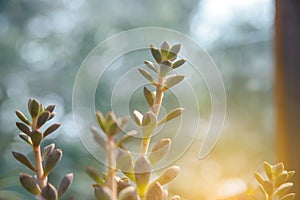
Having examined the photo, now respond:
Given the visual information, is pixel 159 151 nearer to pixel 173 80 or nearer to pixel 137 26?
pixel 173 80

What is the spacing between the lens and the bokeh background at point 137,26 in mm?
1561

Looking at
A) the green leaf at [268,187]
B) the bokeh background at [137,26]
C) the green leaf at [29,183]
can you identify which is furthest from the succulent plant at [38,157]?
the bokeh background at [137,26]

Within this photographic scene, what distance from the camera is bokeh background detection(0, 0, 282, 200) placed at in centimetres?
156

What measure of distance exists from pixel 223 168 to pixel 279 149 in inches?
25.3

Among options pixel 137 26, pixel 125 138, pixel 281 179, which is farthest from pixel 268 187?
pixel 137 26

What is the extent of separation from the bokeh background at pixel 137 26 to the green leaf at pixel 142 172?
4.30 ft

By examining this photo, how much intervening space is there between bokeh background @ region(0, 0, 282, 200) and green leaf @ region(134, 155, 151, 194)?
4.30 ft

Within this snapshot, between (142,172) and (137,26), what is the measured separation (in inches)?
62.6

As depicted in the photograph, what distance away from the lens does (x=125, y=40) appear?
1798 millimetres

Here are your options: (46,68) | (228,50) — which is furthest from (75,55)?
(228,50)

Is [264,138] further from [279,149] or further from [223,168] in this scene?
[279,149]

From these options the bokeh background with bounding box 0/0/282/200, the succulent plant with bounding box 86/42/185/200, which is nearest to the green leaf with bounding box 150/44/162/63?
the succulent plant with bounding box 86/42/185/200

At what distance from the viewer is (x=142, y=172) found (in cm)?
20

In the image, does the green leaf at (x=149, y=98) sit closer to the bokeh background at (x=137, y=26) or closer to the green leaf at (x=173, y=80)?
the green leaf at (x=173, y=80)
